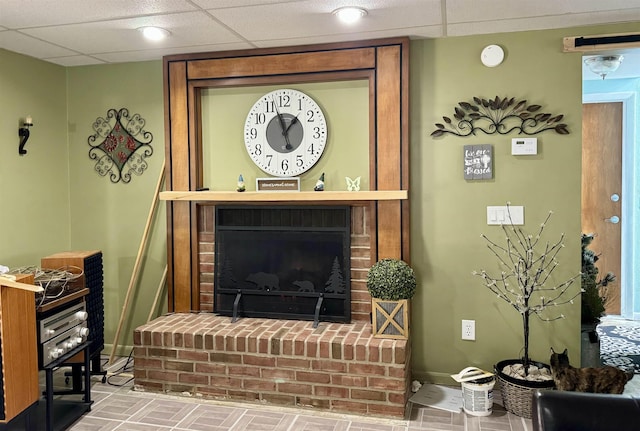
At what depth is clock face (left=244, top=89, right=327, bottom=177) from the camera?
3533mm

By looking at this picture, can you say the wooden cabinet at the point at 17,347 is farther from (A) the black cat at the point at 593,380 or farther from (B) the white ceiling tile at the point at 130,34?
(A) the black cat at the point at 593,380

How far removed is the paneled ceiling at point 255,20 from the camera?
104 inches

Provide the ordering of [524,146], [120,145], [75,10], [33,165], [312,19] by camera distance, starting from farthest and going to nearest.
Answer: [120,145]
[33,165]
[524,146]
[312,19]
[75,10]

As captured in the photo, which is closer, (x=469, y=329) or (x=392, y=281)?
Result: (x=392, y=281)

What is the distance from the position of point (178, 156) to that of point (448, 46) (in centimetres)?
195

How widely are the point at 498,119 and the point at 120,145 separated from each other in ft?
8.72

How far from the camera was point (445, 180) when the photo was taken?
3336 mm

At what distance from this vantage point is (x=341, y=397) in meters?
3.05

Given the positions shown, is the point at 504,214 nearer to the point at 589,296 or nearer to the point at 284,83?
the point at 589,296

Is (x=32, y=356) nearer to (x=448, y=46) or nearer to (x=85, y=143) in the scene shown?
(x=85, y=143)

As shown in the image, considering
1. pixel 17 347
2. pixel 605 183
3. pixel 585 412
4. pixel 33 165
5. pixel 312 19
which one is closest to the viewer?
pixel 585 412

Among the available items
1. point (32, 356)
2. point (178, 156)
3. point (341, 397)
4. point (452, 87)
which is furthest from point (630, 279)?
point (32, 356)

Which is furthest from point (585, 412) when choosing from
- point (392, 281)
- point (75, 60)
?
point (75, 60)

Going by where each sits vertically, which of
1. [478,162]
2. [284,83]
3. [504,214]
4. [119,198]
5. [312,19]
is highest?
[312,19]
